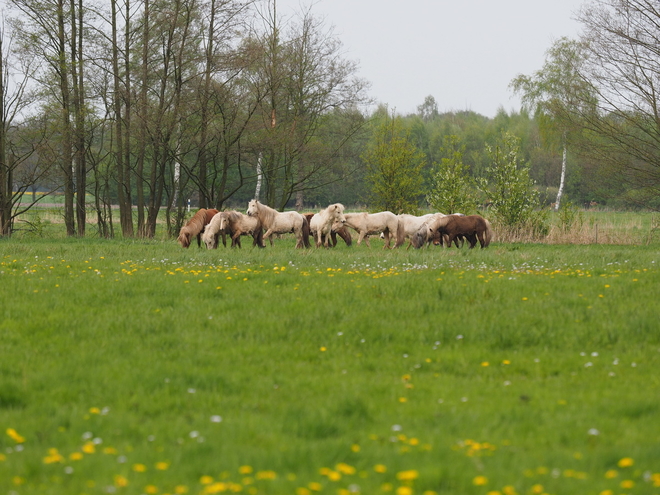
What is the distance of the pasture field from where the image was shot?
464 cm

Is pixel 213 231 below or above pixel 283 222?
below

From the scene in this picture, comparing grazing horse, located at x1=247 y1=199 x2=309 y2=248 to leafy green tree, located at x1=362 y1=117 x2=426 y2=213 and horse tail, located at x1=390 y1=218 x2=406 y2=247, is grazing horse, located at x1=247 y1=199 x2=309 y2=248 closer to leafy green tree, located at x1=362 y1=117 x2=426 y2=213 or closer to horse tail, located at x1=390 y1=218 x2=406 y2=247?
horse tail, located at x1=390 y1=218 x2=406 y2=247

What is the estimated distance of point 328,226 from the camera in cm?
2564

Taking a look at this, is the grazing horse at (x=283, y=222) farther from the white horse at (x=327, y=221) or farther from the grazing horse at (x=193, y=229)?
the grazing horse at (x=193, y=229)

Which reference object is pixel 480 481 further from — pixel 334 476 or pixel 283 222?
pixel 283 222

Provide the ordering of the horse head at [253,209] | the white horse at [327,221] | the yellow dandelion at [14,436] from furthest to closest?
the horse head at [253,209]
the white horse at [327,221]
the yellow dandelion at [14,436]

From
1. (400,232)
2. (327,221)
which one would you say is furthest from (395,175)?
(327,221)

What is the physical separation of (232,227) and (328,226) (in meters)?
3.74

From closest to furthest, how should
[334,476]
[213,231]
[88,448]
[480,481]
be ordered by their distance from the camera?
[480,481] → [334,476] → [88,448] → [213,231]

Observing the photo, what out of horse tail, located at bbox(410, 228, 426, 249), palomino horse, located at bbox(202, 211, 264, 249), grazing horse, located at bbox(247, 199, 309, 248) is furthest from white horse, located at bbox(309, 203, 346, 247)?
horse tail, located at bbox(410, 228, 426, 249)

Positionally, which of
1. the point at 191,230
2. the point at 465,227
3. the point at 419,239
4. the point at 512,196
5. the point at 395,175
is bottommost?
the point at 419,239

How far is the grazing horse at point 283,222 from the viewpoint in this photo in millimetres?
26047

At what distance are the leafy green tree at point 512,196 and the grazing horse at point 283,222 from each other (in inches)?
504

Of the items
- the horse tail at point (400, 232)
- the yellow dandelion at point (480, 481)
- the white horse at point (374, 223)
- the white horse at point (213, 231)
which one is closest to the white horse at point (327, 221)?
the white horse at point (374, 223)
